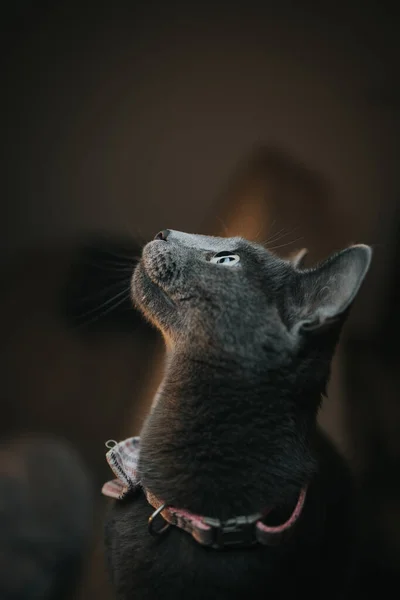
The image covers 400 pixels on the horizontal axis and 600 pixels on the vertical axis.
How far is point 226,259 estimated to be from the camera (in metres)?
0.95

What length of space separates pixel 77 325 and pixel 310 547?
61 cm

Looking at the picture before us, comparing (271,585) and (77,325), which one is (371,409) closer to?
(271,585)

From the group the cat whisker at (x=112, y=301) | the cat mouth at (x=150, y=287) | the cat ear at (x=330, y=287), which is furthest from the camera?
the cat whisker at (x=112, y=301)

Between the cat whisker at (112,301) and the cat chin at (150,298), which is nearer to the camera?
the cat chin at (150,298)

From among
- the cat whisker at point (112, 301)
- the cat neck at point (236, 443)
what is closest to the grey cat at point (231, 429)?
the cat neck at point (236, 443)

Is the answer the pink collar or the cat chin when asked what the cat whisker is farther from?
the pink collar

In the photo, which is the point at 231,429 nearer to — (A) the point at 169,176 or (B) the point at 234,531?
(B) the point at 234,531

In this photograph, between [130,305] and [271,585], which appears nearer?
[271,585]

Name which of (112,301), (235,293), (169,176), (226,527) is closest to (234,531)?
(226,527)

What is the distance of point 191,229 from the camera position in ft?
3.61

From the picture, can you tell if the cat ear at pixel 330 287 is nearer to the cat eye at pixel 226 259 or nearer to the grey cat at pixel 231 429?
the grey cat at pixel 231 429

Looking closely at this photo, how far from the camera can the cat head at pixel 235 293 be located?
0.85m

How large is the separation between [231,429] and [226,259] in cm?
28

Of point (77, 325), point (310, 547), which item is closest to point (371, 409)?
point (310, 547)
